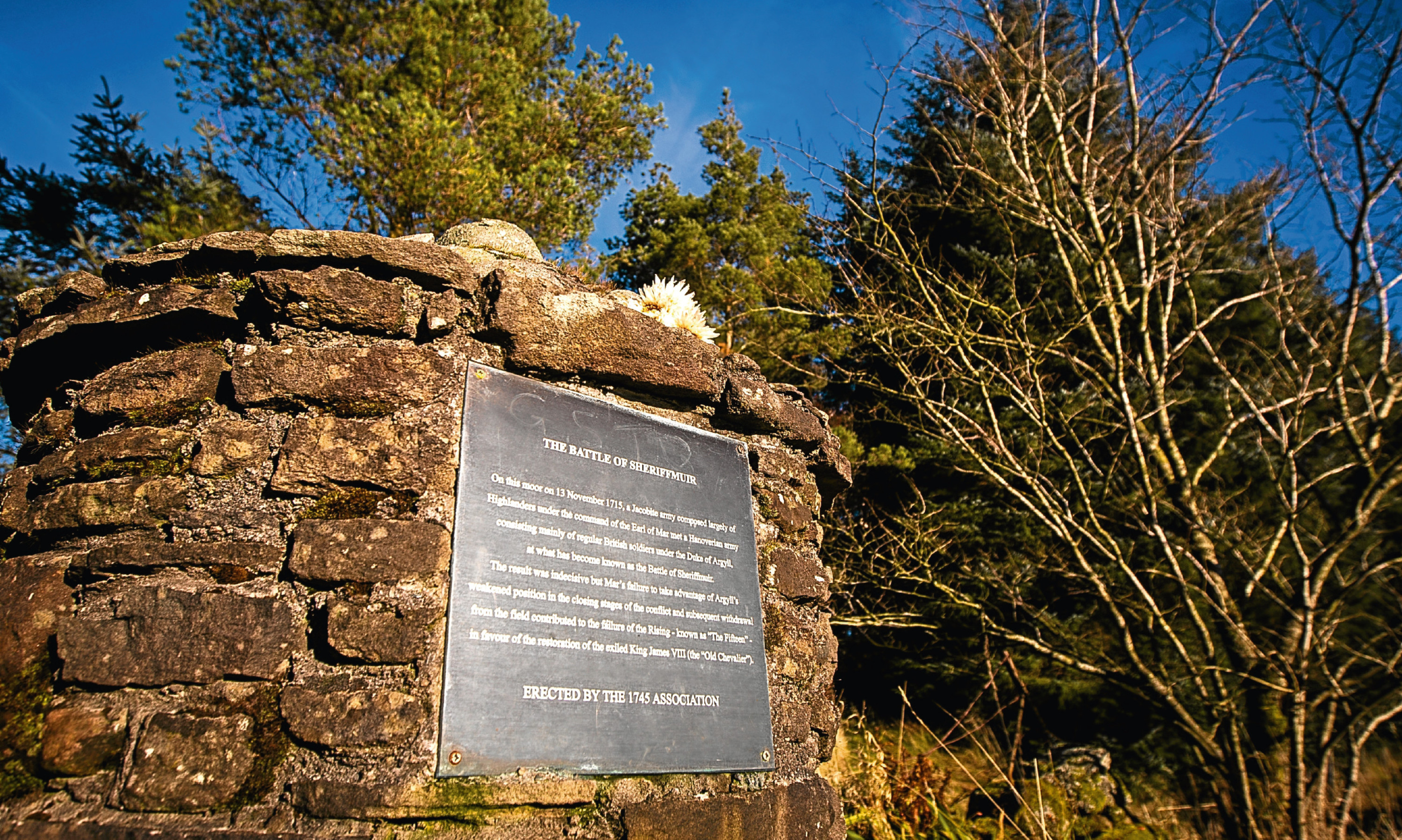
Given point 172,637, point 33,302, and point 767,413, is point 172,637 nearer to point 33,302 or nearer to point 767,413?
point 33,302

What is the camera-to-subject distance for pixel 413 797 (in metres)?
1.67

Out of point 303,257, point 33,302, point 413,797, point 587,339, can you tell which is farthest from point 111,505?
point 587,339

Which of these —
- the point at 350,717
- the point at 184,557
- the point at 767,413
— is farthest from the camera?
the point at 767,413

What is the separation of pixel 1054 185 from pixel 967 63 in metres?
2.76

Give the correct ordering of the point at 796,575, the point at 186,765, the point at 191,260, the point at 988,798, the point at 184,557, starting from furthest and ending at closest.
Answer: the point at 988,798, the point at 796,575, the point at 191,260, the point at 184,557, the point at 186,765

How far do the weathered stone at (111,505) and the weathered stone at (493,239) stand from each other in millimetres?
1316

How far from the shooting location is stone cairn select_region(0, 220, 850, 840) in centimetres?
163

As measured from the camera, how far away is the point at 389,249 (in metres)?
2.25

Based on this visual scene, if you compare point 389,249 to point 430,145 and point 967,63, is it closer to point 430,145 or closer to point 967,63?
point 430,145

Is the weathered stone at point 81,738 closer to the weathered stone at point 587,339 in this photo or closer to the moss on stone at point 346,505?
the moss on stone at point 346,505

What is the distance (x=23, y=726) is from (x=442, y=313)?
133 cm

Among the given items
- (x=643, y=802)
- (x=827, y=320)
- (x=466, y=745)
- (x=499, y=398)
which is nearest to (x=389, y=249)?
(x=499, y=398)

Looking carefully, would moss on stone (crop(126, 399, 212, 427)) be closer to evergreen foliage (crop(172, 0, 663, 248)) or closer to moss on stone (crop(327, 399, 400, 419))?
moss on stone (crop(327, 399, 400, 419))

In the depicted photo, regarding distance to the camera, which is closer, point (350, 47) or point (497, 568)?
point (497, 568)
